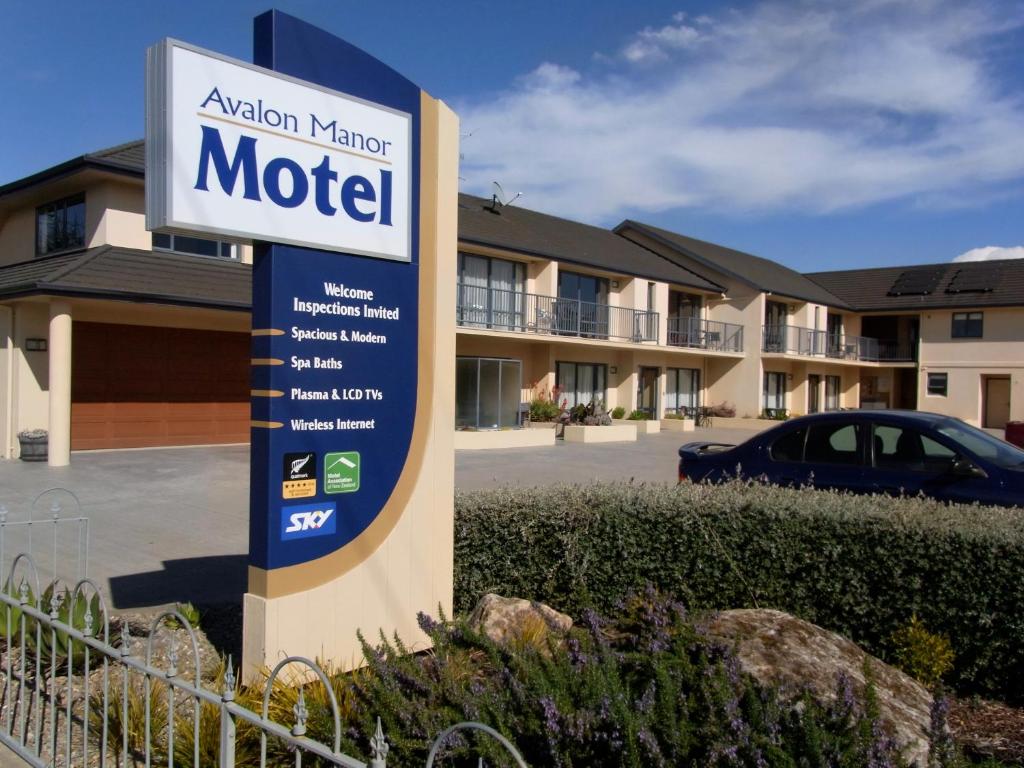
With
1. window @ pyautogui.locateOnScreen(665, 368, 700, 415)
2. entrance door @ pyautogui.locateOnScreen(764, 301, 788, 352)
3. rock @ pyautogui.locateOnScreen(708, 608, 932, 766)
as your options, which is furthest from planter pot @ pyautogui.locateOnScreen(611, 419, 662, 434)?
rock @ pyautogui.locateOnScreen(708, 608, 932, 766)

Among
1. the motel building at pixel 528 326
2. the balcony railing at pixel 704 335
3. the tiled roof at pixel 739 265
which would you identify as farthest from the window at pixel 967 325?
the balcony railing at pixel 704 335

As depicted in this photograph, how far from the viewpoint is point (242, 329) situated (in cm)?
2075

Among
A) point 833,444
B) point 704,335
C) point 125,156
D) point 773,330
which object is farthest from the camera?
point 773,330

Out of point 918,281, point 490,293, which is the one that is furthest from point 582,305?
point 918,281

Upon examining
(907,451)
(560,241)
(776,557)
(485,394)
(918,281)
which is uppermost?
(918,281)

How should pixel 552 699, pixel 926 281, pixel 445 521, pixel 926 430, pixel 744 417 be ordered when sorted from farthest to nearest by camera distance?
pixel 926 281 < pixel 744 417 < pixel 926 430 < pixel 445 521 < pixel 552 699

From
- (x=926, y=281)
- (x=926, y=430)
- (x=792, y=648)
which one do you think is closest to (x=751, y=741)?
(x=792, y=648)

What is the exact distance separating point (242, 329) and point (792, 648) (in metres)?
18.3

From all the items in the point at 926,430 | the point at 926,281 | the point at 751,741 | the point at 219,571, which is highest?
the point at 926,281

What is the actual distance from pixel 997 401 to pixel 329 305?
44594 millimetres

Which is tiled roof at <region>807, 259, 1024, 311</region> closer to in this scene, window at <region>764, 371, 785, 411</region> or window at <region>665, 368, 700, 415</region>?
window at <region>764, 371, 785, 411</region>

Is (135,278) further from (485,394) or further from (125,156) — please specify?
(485,394)

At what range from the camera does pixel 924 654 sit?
5.19 metres

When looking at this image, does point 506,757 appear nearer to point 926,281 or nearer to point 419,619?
point 419,619
